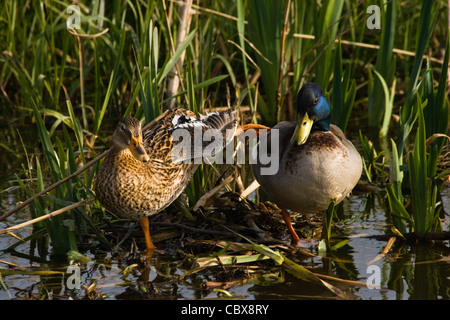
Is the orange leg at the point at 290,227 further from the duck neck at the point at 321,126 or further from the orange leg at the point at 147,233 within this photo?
the orange leg at the point at 147,233

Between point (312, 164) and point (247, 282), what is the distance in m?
0.79

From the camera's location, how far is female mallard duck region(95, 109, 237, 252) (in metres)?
4.36

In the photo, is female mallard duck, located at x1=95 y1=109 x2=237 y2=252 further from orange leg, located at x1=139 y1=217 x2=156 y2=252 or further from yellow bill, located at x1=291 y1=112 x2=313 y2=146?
yellow bill, located at x1=291 y1=112 x2=313 y2=146

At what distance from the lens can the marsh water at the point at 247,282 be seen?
389 cm

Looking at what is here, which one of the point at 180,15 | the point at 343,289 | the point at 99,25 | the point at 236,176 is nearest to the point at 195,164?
the point at 236,176

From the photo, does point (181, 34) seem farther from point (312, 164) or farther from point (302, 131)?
point (312, 164)

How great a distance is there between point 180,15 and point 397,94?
2651 millimetres

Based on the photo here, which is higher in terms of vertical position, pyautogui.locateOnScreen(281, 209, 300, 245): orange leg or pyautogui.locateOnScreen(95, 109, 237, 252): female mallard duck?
pyautogui.locateOnScreen(95, 109, 237, 252): female mallard duck

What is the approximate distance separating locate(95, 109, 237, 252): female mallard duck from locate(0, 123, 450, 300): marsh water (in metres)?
0.31

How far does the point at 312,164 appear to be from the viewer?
4340 millimetres

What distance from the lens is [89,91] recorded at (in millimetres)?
7910

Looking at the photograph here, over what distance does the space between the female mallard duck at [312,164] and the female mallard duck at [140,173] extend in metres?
0.55

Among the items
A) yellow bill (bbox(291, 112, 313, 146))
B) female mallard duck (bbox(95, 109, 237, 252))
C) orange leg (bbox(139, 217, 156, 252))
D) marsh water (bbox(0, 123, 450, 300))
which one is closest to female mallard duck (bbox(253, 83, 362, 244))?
yellow bill (bbox(291, 112, 313, 146))

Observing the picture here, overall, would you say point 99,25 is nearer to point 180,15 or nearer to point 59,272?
point 180,15
